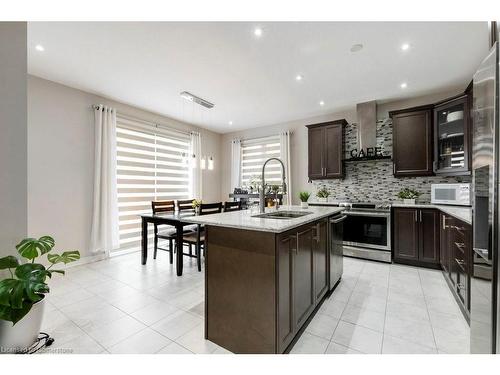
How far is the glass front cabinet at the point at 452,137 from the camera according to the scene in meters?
3.07

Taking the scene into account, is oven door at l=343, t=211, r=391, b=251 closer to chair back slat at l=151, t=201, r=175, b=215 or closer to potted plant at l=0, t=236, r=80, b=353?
chair back slat at l=151, t=201, r=175, b=215

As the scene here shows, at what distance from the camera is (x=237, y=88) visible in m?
3.65

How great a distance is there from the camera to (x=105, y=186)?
3.85 metres

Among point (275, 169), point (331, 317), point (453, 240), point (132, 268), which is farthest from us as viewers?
point (275, 169)

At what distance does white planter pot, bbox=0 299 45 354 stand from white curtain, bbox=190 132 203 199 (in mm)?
4059

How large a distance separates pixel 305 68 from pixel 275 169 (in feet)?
9.40

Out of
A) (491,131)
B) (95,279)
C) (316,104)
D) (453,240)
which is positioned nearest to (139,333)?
(95,279)

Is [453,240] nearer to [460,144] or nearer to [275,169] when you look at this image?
[460,144]

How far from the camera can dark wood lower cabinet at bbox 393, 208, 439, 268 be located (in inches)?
128

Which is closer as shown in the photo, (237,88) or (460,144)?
(460,144)

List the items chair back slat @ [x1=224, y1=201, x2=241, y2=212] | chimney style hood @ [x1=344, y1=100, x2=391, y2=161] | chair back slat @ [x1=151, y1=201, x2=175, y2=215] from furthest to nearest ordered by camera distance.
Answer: chimney style hood @ [x1=344, y1=100, x2=391, y2=161], chair back slat @ [x1=224, y1=201, x2=241, y2=212], chair back slat @ [x1=151, y1=201, x2=175, y2=215]

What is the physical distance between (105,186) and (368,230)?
457 centimetres

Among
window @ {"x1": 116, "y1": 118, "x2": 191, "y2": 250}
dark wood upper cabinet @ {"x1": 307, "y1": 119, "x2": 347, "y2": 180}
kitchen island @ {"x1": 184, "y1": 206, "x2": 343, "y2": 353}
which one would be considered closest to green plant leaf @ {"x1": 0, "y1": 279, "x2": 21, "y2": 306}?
kitchen island @ {"x1": 184, "y1": 206, "x2": 343, "y2": 353}

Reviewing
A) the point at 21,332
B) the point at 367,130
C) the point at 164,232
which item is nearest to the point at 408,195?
the point at 367,130
